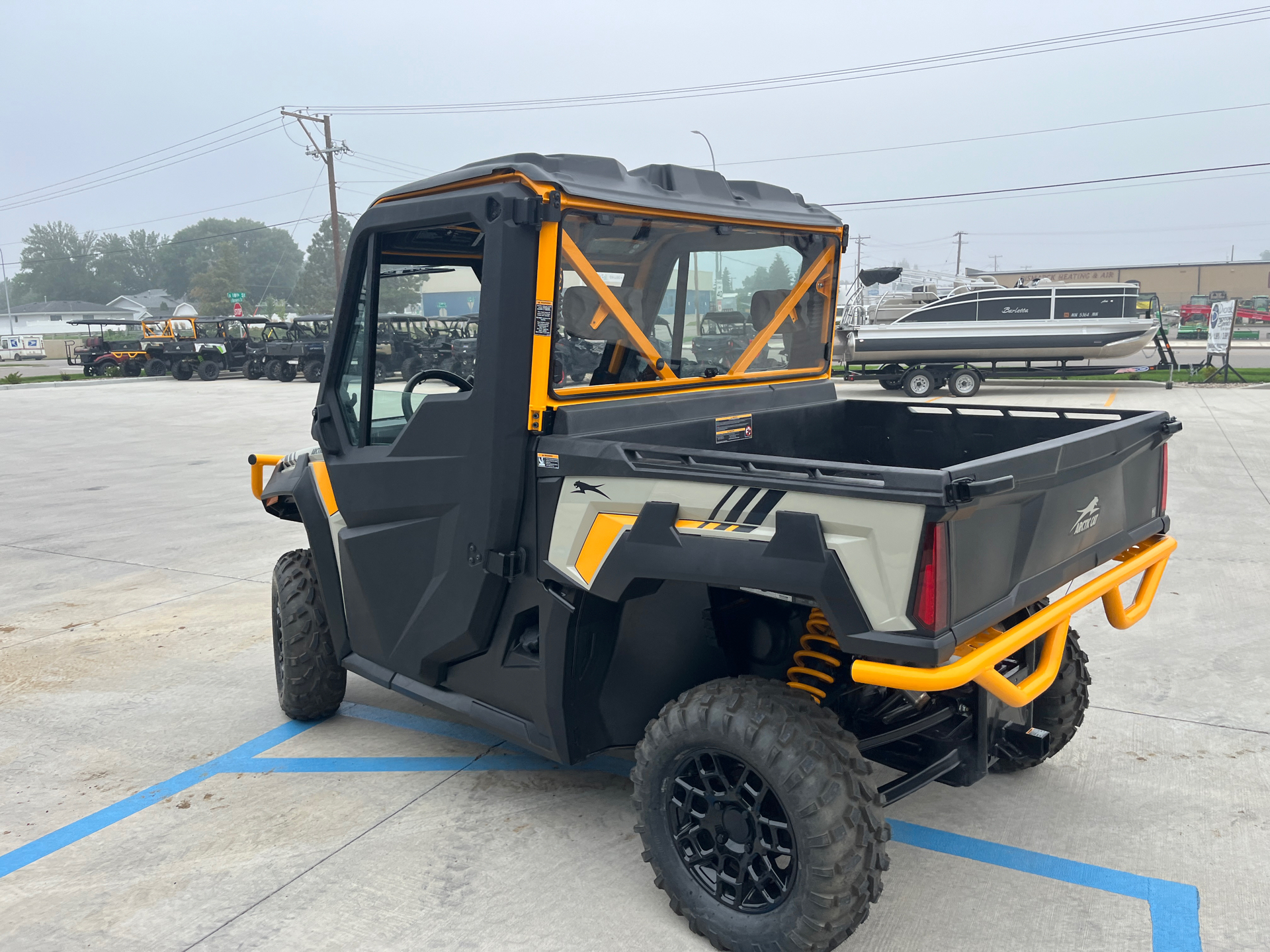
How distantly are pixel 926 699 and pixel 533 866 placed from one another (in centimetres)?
138

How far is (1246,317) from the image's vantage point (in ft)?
174

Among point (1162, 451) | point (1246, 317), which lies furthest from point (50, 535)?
point (1246, 317)

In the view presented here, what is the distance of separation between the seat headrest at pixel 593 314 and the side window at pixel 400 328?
40 centimetres

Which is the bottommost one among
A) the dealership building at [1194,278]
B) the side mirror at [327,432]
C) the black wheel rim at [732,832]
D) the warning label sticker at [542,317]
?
the black wheel rim at [732,832]

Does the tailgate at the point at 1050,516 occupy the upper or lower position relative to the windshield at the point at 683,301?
lower

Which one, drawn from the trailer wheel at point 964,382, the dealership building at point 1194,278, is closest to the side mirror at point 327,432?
the trailer wheel at point 964,382

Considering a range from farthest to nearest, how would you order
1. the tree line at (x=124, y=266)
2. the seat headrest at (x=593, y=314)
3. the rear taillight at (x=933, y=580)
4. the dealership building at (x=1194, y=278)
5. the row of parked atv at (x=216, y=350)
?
the tree line at (x=124, y=266) < the dealership building at (x=1194, y=278) < the row of parked atv at (x=216, y=350) < the seat headrest at (x=593, y=314) < the rear taillight at (x=933, y=580)

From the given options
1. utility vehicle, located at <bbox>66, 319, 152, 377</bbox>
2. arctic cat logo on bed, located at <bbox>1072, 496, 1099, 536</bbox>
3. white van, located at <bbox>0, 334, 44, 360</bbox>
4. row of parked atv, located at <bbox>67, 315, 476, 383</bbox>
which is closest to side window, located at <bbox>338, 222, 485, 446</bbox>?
arctic cat logo on bed, located at <bbox>1072, 496, 1099, 536</bbox>

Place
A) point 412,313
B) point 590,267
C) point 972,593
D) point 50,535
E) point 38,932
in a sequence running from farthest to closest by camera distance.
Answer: point 50,535 → point 412,313 → point 590,267 → point 38,932 → point 972,593

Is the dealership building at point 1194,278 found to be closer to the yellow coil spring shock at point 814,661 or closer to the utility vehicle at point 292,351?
the utility vehicle at point 292,351

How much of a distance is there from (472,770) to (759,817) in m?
1.60

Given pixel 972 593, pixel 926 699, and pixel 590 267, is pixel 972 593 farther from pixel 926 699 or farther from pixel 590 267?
pixel 590 267

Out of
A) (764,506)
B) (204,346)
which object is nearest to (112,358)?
(204,346)

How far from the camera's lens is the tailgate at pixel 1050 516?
2240 mm
